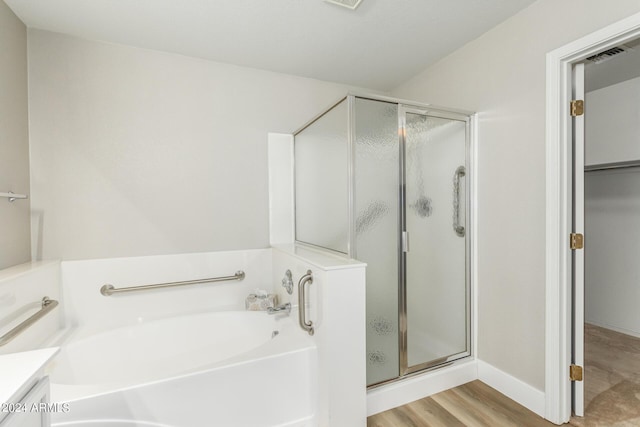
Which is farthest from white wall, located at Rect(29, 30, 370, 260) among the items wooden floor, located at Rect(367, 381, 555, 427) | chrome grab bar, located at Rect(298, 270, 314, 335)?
wooden floor, located at Rect(367, 381, 555, 427)

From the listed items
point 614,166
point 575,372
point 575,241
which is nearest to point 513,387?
point 575,372

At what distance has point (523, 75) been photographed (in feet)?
5.84

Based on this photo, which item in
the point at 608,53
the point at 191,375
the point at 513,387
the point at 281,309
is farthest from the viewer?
the point at 281,309

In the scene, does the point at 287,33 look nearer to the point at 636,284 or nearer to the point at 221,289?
the point at 221,289

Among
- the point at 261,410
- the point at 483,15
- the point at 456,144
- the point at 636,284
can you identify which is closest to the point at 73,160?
the point at 261,410

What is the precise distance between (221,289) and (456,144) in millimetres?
2069

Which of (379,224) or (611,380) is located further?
(611,380)

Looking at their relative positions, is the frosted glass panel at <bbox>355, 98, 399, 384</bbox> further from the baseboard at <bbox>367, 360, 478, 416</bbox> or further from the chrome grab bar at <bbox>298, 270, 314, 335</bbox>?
the chrome grab bar at <bbox>298, 270, 314, 335</bbox>

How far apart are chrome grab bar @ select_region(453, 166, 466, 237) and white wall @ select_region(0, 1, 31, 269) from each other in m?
2.74

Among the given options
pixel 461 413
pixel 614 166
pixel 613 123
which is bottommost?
pixel 461 413

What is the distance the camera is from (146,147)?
7.09 feet

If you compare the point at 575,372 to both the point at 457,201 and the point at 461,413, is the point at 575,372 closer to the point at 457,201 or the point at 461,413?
the point at 461,413

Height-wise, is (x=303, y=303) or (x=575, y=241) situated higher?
(x=575, y=241)

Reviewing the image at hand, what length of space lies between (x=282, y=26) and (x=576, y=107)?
5.81ft
